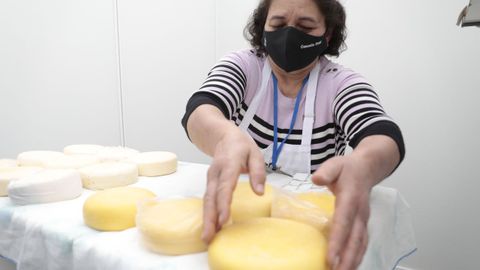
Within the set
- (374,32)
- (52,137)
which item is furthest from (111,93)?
(374,32)

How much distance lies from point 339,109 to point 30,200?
772mm

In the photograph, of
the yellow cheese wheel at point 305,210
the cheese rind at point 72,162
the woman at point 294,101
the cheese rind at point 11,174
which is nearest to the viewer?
the yellow cheese wheel at point 305,210

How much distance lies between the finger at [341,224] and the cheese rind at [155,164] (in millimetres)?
605

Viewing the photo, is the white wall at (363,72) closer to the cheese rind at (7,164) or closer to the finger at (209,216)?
the cheese rind at (7,164)

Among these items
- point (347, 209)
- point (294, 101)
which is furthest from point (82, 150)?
point (347, 209)

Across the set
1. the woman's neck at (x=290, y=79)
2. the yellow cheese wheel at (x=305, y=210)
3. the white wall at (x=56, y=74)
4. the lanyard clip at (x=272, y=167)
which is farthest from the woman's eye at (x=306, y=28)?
the white wall at (x=56, y=74)

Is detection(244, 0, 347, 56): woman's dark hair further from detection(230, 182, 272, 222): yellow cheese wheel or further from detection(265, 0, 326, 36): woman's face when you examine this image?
detection(230, 182, 272, 222): yellow cheese wheel

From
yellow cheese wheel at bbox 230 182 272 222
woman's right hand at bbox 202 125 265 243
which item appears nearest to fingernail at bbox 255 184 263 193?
woman's right hand at bbox 202 125 265 243

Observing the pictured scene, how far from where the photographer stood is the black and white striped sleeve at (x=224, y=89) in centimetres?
80

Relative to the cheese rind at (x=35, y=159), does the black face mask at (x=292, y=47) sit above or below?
above

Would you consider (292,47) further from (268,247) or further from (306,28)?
(268,247)

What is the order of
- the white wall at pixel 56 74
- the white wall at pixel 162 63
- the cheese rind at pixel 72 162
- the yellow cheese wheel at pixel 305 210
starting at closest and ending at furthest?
the yellow cheese wheel at pixel 305 210 → the cheese rind at pixel 72 162 → the white wall at pixel 56 74 → the white wall at pixel 162 63

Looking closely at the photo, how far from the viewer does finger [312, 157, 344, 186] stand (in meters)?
0.45

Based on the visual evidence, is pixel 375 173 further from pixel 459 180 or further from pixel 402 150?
pixel 459 180
